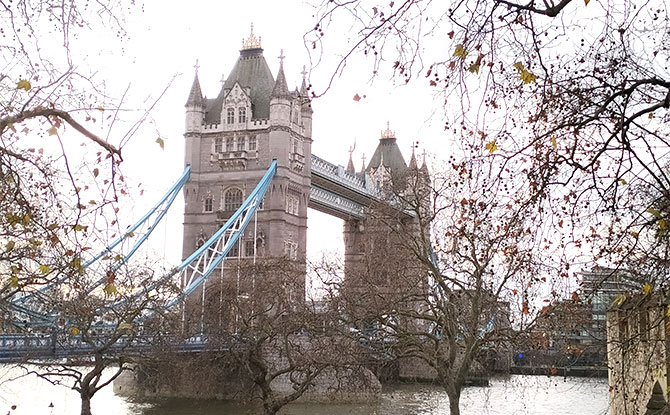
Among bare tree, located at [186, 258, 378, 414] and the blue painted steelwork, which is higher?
the blue painted steelwork

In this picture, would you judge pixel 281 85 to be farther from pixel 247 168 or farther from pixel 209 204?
pixel 209 204

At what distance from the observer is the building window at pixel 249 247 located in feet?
156

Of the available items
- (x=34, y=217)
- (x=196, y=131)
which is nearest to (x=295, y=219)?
(x=196, y=131)

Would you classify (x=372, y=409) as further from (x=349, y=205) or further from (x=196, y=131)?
(x=349, y=205)

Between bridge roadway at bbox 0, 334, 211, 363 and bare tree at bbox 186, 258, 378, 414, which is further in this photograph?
bridge roadway at bbox 0, 334, 211, 363

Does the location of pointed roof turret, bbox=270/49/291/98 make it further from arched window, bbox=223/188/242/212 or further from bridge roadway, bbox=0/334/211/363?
bridge roadway, bbox=0/334/211/363

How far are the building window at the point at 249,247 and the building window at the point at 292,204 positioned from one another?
2.95m

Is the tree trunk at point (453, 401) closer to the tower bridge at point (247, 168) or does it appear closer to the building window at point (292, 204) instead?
the tower bridge at point (247, 168)

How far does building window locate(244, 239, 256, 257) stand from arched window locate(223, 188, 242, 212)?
224cm

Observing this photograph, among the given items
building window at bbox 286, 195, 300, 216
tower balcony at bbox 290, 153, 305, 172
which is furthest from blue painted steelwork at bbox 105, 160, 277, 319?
building window at bbox 286, 195, 300, 216

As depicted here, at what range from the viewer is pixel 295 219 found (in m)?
50.2

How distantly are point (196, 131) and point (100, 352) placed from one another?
30597 millimetres

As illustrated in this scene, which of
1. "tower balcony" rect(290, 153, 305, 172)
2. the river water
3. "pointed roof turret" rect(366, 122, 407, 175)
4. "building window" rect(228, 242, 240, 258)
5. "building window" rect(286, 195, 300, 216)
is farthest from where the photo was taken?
"pointed roof turret" rect(366, 122, 407, 175)

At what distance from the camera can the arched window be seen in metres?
48.8
